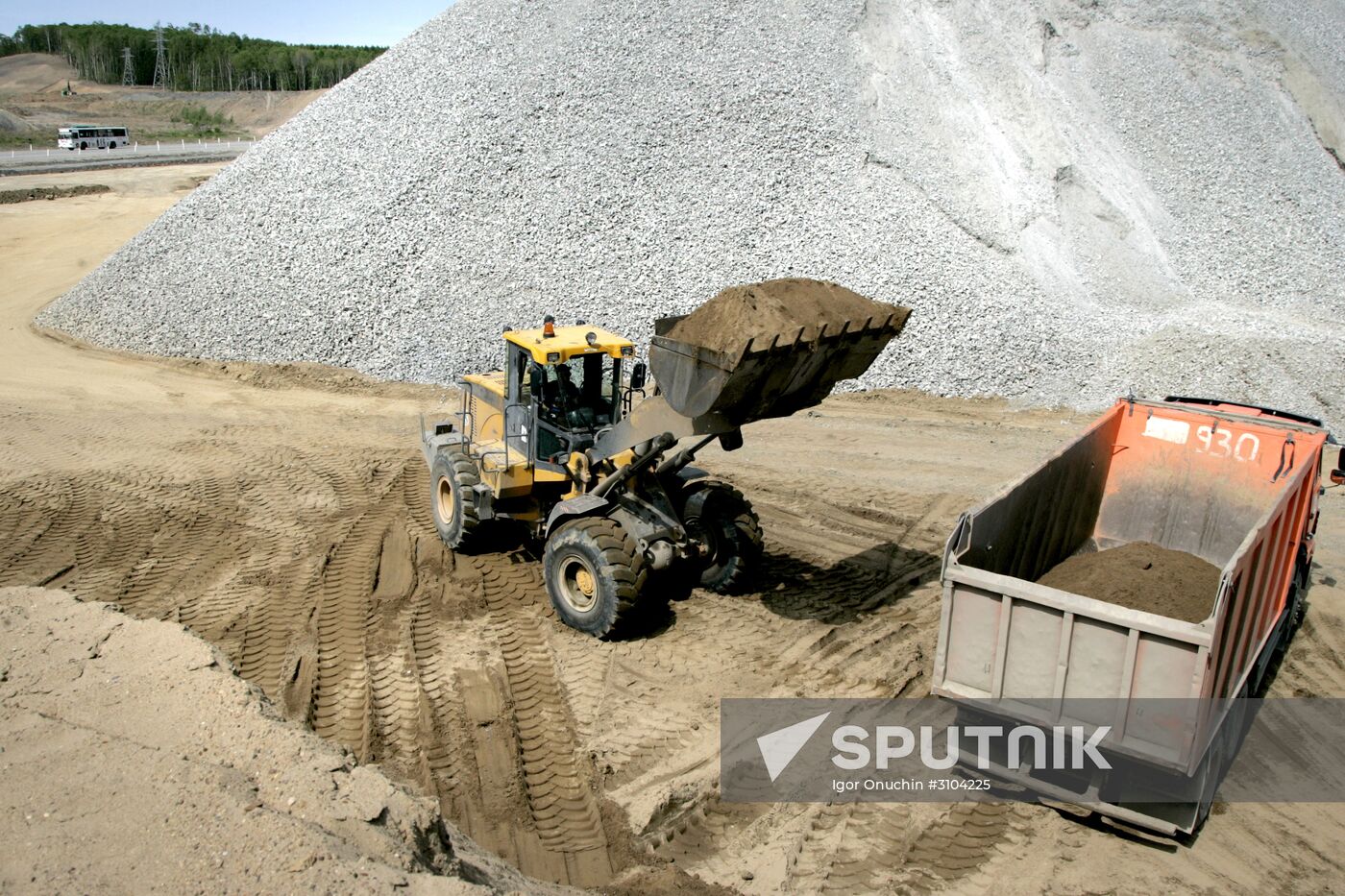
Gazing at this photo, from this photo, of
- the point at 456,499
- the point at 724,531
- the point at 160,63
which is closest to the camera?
the point at 724,531

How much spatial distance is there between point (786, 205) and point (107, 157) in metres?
36.6

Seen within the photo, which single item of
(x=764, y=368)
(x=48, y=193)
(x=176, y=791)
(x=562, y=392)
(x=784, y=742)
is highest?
(x=48, y=193)

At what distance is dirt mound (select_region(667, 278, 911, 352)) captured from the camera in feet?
22.5

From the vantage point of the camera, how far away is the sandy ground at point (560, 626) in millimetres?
5992

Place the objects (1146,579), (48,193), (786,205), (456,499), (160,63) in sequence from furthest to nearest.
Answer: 1. (160,63)
2. (48,193)
3. (786,205)
4. (456,499)
5. (1146,579)

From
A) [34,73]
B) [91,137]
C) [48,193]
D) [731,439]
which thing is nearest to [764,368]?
[731,439]

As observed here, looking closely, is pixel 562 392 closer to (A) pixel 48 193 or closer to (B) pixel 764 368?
(B) pixel 764 368

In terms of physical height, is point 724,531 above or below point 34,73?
below

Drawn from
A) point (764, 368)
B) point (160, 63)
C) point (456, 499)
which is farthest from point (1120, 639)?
point (160, 63)

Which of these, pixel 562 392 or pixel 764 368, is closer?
pixel 764 368

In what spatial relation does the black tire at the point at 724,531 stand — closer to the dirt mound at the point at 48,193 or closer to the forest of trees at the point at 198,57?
the dirt mound at the point at 48,193

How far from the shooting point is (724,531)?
347 inches

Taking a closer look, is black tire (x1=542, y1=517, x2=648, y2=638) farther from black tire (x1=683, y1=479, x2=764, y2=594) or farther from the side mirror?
the side mirror

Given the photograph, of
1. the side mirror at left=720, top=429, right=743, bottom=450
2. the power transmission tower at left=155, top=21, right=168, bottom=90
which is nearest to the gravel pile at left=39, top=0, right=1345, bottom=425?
the side mirror at left=720, top=429, right=743, bottom=450
